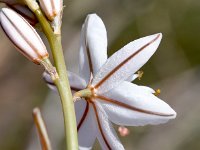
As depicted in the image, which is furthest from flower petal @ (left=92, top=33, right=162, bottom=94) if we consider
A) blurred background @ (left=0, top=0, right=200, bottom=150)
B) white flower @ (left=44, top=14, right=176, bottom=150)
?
blurred background @ (left=0, top=0, right=200, bottom=150)

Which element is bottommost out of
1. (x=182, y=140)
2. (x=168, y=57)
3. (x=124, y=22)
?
(x=182, y=140)

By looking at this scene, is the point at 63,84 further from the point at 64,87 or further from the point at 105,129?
the point at 105,129

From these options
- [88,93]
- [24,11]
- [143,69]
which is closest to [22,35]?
[24,11]

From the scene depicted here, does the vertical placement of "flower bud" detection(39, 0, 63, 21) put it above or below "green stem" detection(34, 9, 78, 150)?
above

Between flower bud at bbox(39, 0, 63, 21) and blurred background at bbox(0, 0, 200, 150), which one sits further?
blurred background at bbox(0, 0, 200, 150)

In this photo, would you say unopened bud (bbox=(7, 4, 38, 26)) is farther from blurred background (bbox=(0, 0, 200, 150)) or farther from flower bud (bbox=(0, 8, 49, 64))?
blurred background (bbox=(0, 0, 200, 150))

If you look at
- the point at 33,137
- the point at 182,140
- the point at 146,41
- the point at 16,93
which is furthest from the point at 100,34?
the point at 16,93

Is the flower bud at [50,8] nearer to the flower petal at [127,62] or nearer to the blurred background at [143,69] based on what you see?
the flower petal at [127,62]

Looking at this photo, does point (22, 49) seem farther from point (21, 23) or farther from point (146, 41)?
point (146, 41)
